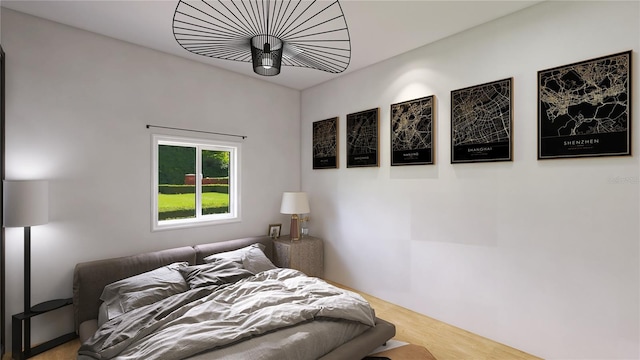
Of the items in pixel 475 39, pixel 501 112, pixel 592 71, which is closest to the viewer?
pixel 592 71

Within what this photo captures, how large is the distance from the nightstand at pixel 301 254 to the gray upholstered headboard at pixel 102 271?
3.24 feet

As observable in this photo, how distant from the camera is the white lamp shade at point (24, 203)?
90.2 inches

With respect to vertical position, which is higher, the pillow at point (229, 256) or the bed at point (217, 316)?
the pillow at point (229, 256)

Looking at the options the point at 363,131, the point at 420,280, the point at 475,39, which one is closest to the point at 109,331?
the point at 420,280

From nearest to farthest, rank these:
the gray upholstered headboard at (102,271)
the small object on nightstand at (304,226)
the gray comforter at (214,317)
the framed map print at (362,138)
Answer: the gray comforter at (214,317), the gray upholstered headboard at (102,271), the framed map print at (362,138), the small object on nightstand at (304,226)

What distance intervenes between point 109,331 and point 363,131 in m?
3.03

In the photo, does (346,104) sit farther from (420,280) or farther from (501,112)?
(420,280)

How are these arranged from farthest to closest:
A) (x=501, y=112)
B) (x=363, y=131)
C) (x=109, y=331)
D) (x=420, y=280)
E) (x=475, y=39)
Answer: (x=363, y=131), (x=420, y=280), (x=475, y=39), (x=501, y=112), (x=109, y=331)

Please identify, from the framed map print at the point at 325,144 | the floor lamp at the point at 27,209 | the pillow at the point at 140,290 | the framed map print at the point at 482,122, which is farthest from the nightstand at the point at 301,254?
the floor lamp at the point at 27,209

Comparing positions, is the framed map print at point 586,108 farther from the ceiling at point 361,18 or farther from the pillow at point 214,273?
the pillow at point 214,273

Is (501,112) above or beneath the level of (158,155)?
above

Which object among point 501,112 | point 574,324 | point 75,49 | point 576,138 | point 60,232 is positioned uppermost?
point 75,49

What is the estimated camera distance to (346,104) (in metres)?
3.99

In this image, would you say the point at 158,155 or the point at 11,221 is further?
the point at 158,155
